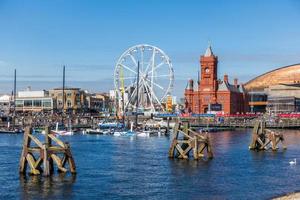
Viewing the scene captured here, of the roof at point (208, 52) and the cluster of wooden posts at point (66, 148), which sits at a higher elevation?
the roof at point (208, 52)

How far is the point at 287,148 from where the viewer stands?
88312 mm

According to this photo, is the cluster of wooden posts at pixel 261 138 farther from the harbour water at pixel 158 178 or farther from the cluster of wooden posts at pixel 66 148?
the harbour water at pixel 158 178

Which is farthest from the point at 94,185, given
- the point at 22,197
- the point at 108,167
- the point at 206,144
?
the point at 206,144

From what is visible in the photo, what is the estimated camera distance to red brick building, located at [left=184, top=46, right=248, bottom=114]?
622 feet

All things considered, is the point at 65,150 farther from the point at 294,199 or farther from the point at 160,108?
the point at 160,108

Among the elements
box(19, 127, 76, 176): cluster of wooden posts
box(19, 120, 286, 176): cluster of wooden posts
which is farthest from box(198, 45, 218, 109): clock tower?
box(19, 127, 76, 176): cluster of wooden posts

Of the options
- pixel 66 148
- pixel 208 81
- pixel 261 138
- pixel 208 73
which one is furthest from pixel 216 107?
pixel 66 148

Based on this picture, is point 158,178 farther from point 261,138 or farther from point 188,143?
point 261,138

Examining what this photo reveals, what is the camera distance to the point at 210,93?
7475 inches

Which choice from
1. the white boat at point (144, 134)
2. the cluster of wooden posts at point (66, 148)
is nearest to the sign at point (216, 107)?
the white boat at point (144, 134)

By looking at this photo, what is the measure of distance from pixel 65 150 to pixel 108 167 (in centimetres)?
1112

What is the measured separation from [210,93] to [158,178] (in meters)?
137

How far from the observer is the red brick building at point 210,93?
190 metres

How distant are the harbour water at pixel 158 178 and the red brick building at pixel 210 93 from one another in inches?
4436
